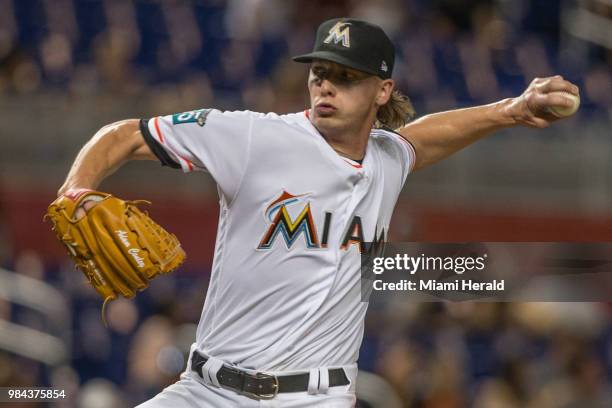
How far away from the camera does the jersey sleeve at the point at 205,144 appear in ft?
10.3

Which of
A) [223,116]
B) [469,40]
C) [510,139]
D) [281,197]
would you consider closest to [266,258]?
[281,197]

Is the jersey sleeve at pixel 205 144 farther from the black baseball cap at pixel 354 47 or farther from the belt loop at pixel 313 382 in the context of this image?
the belt loop at pixel 313 382

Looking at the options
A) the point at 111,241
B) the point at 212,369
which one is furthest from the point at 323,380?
the point at 111,241

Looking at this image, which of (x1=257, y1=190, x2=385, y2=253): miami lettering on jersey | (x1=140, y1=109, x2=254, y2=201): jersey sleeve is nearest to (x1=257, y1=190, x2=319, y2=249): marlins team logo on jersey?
(x1=257, y1=190, x2=385, y2=253): miami lettering on jersey

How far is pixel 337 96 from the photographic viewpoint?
334 cm

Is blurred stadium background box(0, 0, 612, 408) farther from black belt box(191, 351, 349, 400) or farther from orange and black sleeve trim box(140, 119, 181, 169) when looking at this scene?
orange and black sleeve trim box(140, 119, 181, 169)

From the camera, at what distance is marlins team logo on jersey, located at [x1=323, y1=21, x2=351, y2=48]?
333 cm

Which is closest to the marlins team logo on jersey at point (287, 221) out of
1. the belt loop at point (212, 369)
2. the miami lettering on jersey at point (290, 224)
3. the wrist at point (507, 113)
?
the miami lettering on jersey at point (290, 224)

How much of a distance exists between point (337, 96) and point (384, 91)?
0.85 ft

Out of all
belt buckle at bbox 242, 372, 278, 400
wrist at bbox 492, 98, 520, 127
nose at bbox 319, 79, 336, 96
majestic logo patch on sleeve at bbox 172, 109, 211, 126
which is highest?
wrist at bbox 492, 98, 520, 127

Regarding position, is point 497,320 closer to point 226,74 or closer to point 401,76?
point 401,76

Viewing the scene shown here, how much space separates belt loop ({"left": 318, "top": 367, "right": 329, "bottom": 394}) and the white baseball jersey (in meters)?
0.03

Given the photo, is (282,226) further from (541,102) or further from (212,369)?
(541,102)

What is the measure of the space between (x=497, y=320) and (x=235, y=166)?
3726 millimetres
